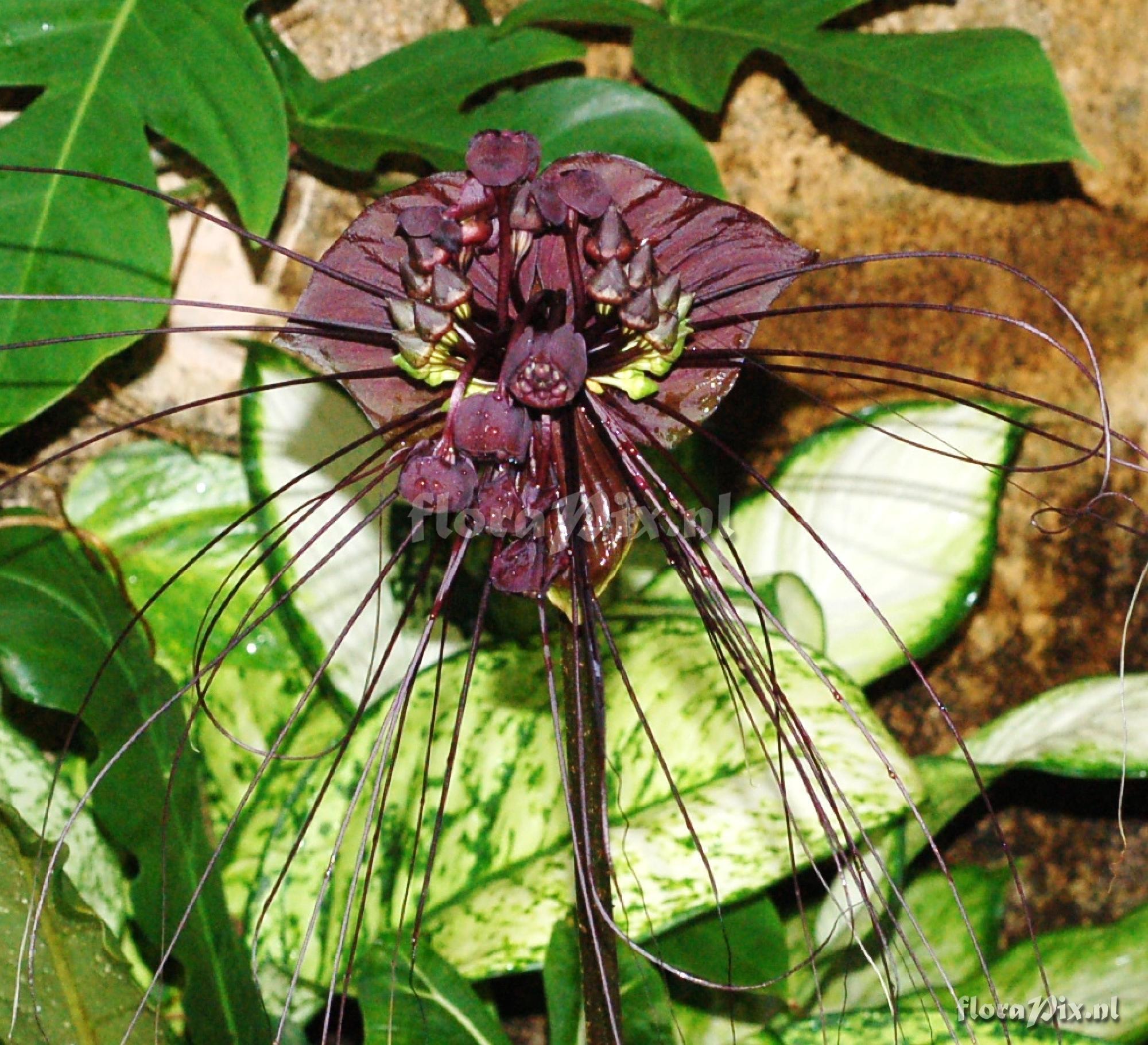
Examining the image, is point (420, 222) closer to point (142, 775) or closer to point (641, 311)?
point (641, 311)

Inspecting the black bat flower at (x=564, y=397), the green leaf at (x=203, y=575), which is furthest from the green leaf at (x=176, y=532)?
the black bat flower at (x=564, y=397)

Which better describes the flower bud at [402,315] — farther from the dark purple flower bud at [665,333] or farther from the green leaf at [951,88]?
the green leaf at [951,88]

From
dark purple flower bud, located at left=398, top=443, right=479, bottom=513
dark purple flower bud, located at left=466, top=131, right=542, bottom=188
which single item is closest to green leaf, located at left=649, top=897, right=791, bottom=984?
dark purple flower bud, located at left=398, top=443, right=479, bottom=513

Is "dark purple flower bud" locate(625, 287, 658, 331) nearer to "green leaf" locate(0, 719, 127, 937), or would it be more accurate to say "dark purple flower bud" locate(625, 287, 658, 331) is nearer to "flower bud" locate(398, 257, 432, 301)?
"flower bud" locate(398, 257, 432, 301)

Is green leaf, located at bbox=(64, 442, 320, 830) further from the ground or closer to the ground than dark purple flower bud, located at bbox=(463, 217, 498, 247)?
closer to the ground

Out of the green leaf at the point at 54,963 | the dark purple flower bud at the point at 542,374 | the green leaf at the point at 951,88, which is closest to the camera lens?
the dark purple flower bud at the point at 542,374

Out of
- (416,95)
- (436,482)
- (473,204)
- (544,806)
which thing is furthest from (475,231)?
(416,95)
